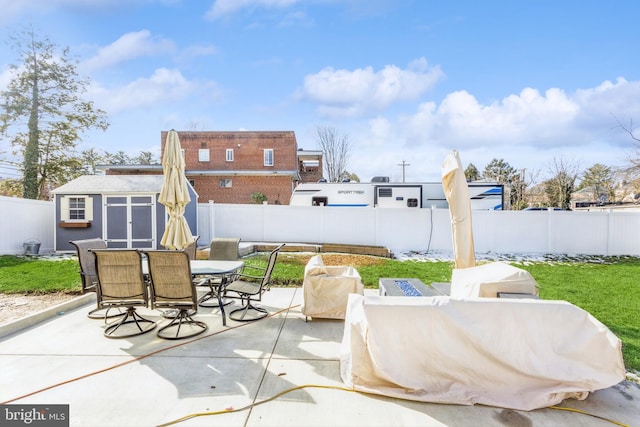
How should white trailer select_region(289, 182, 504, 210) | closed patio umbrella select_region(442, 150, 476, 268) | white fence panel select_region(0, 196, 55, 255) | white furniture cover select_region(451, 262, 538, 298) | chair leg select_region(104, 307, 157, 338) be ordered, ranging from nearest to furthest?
white furniture cover select_region(451, 262, 538, 298)
chair leg select_region(104, 307, 157, 338)
closed patio umbrella select_region(442, 150, 476, 268)
white fence panel select_region(0, 196, 55, 255)
white trailer select_region(289, 182, 504, 210)

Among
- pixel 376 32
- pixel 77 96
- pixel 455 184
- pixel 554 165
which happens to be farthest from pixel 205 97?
pixel 554 165

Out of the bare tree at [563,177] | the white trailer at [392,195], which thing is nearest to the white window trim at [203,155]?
the white trailer at [392,195]

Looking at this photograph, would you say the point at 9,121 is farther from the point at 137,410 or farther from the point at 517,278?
the point at 517,278

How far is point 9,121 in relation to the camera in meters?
19.3

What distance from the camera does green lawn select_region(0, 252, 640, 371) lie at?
16.5 feet

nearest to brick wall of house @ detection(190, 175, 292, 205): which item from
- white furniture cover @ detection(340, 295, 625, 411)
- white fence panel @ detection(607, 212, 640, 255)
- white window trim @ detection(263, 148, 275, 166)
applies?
white window trim @ detection(263, 148, 275, 166)

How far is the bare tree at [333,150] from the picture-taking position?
33.1m

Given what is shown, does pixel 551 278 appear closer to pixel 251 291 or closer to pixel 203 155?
pixel 251 291

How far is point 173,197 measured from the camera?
5.54 meters

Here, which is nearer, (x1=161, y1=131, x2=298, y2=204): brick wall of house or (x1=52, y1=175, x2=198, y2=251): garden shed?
(x1=52, y1=175, x2=198, y2=251): garden shed

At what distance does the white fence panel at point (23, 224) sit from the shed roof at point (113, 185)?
1.10 meters

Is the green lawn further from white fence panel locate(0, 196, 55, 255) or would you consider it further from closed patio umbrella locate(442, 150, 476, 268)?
closed patio umbrella locate(442, 150, 476, 268)

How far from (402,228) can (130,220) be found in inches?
427

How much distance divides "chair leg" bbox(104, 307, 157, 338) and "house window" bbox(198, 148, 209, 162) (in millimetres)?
22852
